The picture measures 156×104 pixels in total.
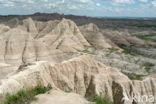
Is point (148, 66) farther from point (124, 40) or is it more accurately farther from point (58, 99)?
point (58, 99)

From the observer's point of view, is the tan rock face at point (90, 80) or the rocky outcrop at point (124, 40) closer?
the tan rock face at point (90, 80)

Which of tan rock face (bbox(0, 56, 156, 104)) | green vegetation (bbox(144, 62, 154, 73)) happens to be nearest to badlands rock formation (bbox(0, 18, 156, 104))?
tan rock face (bbox(0, 56, 156, 104))

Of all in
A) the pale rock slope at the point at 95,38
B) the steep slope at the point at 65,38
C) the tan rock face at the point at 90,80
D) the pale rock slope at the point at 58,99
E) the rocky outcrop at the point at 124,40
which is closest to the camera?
the pale rock slope at the point at 58,99

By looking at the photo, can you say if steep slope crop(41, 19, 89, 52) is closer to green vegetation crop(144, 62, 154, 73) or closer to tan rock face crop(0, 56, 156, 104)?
green vegetation crop(144, 62, 154, 73)

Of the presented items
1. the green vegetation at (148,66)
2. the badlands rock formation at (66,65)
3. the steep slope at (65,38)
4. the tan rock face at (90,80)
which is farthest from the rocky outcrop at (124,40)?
the tan rock face at (90,80)

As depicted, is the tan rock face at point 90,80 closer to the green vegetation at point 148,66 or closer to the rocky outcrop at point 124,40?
the green vegetation at point 148,66

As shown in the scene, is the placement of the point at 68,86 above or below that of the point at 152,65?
above

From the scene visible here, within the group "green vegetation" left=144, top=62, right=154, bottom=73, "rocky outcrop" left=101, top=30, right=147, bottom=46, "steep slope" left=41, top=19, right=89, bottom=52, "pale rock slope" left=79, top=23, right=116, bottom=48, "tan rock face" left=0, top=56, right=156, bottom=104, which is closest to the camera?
"tan rock face" left=0, top=56, right=156, bottom=104

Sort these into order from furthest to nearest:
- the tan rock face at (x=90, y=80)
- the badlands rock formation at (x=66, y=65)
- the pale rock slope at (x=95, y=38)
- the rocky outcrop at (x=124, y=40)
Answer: the rocky outcrop at (x=124, y=40)
the pale rock slope at (x=95, y=38)
the tan rock face at (x=90, y=80)
the badlands rock formation at (x=66, y=65)

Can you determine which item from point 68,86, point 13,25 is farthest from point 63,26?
point 68,86

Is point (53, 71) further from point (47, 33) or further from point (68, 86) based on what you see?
point (47, 33)

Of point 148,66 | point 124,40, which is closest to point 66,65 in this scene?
point 148,66

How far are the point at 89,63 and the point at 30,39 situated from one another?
22058 mm

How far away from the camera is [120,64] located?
4541 centimetres
